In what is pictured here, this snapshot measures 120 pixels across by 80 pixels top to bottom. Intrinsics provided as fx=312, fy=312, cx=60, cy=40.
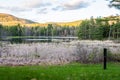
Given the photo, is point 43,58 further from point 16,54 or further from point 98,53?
point 98,53

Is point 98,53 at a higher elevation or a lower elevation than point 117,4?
lower

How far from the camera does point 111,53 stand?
23.4 m

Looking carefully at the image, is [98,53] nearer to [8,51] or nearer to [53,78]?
[8,51]

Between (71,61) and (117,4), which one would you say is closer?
(71,61)

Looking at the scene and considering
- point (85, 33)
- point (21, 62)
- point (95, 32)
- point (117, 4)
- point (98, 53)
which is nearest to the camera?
point (21, 62)

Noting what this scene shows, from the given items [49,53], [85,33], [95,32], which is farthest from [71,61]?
[85,33]

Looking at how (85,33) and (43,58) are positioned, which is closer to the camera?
(43,58)

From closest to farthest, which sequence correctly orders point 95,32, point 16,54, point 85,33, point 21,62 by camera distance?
Result: point 21,62, point 16,54, point 95,32, point 85,33

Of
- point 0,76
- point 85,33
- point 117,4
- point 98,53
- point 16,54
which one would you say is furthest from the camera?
point 85,33

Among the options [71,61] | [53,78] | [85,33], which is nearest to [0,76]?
[53,78]

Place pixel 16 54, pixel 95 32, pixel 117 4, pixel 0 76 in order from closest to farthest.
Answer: pixel 0 76
pixel 16 54
pixel 117 4
pixel 95 32

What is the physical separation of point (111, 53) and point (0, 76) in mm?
14857

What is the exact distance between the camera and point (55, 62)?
2130 cm

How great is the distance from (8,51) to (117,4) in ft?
44.2
